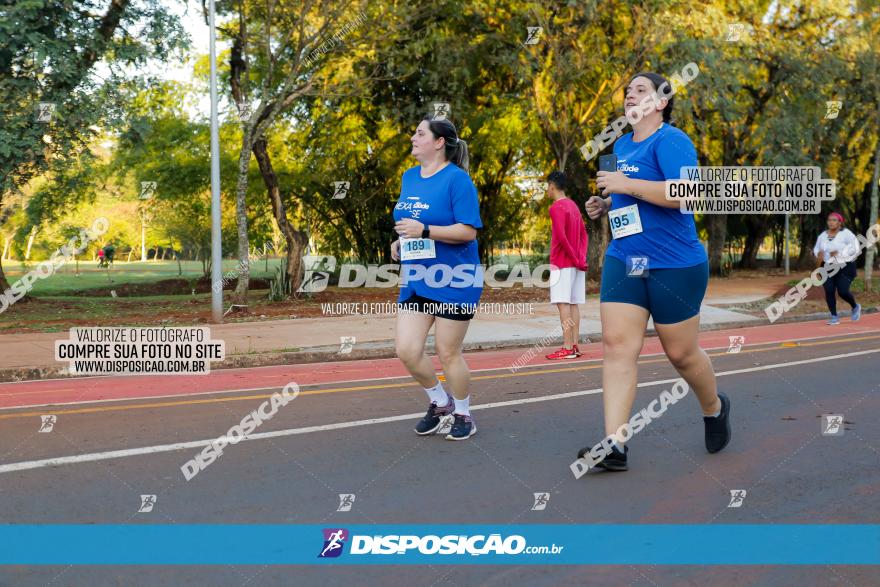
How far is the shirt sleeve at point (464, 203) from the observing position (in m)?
5.62

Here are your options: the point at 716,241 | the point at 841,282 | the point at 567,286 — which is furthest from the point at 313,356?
the point at 716,241

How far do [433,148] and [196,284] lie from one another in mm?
23823

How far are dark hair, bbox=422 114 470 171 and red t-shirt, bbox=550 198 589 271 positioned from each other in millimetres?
4047

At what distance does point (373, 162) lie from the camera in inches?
976

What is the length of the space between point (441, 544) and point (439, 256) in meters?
Result: 2.27

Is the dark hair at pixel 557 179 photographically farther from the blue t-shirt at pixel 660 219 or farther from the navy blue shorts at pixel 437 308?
the blue t-shirt at pixel 660 219

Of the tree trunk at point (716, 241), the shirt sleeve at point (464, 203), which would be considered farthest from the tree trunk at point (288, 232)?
the tree trunk at point (716, 241)

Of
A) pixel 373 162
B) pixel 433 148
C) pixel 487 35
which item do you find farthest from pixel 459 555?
pixel 373 162

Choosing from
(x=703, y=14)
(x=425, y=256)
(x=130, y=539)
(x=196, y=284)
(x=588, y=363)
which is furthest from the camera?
(x=196, y=284)

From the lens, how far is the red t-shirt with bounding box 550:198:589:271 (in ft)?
32.5

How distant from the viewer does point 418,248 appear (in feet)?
18.7

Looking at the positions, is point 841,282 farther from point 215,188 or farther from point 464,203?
point 464,203

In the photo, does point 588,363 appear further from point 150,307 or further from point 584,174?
point 584,174

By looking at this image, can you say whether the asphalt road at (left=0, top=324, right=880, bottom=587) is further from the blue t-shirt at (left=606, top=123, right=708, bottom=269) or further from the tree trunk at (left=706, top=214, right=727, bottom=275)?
the tree trunk at (left=706, top=214, right=727, bottom=275)
